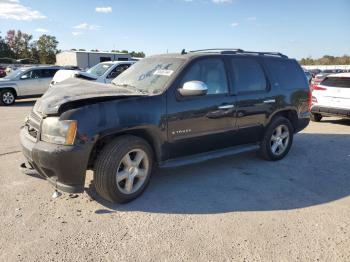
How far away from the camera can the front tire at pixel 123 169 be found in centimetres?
392

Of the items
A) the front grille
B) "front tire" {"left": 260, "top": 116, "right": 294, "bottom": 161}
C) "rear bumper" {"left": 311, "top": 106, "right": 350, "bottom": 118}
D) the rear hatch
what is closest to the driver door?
"front tire" {"left": 260, "top": 116, "right": 294, "bottom": 161}

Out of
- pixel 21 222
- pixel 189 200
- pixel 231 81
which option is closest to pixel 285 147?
pixel 231 81

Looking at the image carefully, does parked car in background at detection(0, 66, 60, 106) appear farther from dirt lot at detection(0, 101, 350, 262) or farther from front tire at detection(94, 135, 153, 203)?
front tire at detection(94, 135, 153, 203)

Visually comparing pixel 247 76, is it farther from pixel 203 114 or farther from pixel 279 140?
pixel 279 140

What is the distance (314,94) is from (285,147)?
15.7 ft

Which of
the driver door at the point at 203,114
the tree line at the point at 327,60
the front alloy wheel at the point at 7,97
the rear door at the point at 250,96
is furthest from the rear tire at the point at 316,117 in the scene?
the tree line at the point at 327,60

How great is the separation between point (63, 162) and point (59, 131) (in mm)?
332

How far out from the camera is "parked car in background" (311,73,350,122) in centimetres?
947

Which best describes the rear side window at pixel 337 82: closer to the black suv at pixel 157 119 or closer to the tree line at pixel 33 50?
the black suv at pixel 157 119

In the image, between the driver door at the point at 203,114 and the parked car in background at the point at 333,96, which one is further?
the parked car in background at the point at 333,96

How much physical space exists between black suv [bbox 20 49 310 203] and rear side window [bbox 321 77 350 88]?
4353 millimetres

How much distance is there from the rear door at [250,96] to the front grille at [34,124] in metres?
2.81

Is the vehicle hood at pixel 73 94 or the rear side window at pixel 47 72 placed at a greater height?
the vehicle hood at pixel 73 94

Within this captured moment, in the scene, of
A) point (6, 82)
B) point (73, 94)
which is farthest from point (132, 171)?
point (6, 82)
